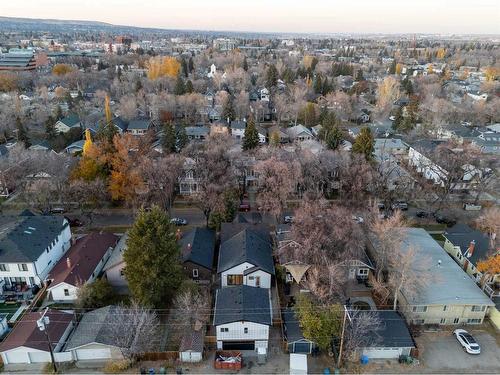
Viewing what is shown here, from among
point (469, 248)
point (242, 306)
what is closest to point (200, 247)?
point (242, 306)

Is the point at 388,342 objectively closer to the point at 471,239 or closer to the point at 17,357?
the point at 471,239

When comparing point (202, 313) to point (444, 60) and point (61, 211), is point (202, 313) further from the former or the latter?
point (444, 60)

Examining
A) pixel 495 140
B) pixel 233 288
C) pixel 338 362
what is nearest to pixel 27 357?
pixel 233 288

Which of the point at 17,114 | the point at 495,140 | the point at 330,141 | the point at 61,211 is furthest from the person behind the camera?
the point at 17,114

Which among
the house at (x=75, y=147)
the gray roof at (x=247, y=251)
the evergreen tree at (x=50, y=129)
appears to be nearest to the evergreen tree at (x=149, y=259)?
the gray roof at (x=247, y=251)

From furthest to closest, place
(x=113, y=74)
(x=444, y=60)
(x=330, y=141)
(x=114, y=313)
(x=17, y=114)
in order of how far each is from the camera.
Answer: (x=444, y=60) → (x=113, y=74) → (x=17, y=114) → (x=330, y=141) → (x=114, y=313)

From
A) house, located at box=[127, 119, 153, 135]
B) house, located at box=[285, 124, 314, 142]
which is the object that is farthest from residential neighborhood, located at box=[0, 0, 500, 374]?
house, located at box=[127, 119, 153, 135]

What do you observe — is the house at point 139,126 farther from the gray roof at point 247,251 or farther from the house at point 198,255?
the gray roof at point 247,251
